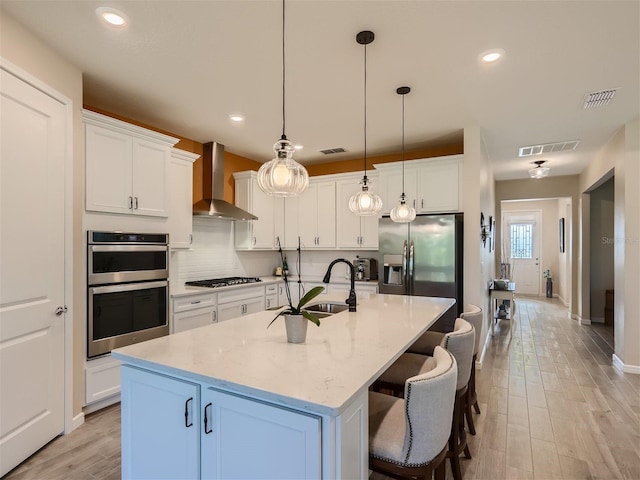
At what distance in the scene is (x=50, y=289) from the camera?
241 centimetres

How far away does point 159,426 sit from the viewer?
4.87 ft

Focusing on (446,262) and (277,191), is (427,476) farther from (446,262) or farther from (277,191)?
(446,262)

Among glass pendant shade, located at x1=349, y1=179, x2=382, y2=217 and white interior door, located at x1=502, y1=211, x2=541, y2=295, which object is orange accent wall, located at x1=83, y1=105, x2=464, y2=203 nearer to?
glass pendant shade, located at x1=349, y1=179, x2=382, y2=217

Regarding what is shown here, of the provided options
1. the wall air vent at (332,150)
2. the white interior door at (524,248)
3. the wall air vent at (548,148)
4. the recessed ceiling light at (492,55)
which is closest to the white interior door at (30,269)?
the recessed ceiling light at (492,55)

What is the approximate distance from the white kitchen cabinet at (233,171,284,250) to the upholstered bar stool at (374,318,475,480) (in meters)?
3.14

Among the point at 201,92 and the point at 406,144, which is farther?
the point at 406,144

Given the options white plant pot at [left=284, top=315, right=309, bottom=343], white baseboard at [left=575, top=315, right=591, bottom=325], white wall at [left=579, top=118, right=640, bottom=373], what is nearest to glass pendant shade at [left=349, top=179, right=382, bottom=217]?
white plant pot at [left=284, top=315, right=309, bottom=343]

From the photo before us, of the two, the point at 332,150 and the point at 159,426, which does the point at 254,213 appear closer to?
the point at 332,150

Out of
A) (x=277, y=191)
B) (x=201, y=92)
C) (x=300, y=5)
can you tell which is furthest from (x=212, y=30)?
(x=277, y=191)

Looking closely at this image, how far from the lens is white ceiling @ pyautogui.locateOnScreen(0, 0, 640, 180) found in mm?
2037

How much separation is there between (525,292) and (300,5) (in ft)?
33.9

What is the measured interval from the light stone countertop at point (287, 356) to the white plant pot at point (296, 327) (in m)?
0.04

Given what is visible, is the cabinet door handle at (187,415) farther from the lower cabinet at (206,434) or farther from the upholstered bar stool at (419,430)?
the upholstered bar stool at (419,430)

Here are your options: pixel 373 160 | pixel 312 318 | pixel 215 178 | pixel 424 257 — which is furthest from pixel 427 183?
pixel 312 318
